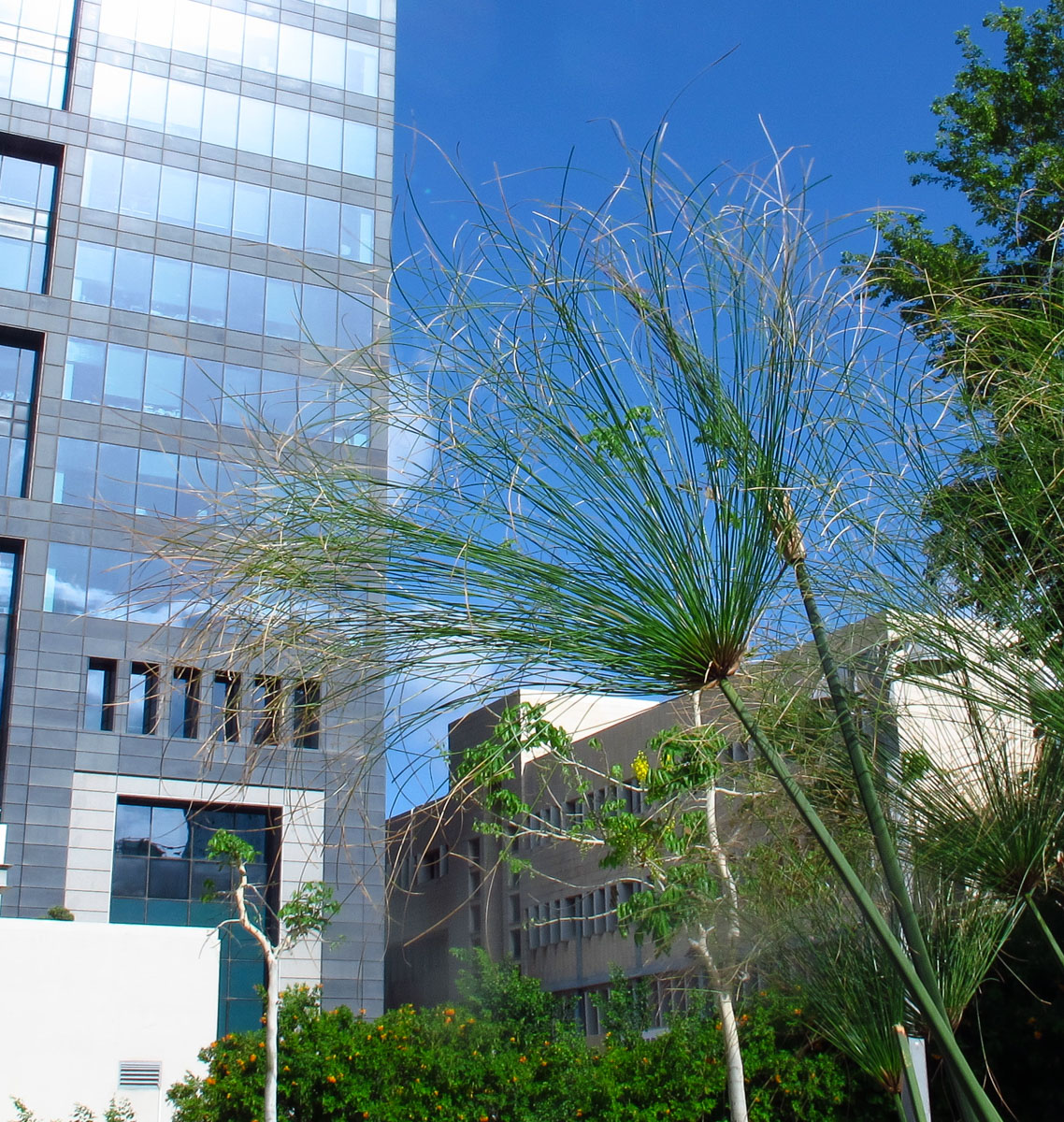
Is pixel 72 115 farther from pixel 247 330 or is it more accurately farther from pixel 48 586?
pixel 48 586

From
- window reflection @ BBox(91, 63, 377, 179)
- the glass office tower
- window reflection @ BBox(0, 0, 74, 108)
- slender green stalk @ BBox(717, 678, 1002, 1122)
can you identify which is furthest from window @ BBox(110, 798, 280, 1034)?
slender green stalk @ BBox(717, 678, 1002, 1122)

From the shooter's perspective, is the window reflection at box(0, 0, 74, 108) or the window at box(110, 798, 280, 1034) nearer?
the window at box(110, 798, 280, 1034)

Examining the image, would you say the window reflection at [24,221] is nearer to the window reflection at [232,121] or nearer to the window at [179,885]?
the window reflection at [232,121]

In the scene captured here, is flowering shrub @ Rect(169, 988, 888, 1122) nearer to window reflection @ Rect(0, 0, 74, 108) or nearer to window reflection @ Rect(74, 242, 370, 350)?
window reflection @ Rect(74, 242, 370, 350)

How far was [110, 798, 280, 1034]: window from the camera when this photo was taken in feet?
96.9

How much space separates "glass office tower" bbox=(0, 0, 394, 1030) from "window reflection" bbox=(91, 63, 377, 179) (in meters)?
0.06

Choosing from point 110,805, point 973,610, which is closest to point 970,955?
point 973,610

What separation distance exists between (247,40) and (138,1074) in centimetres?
2893

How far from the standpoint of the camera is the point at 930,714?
2270 millimetres

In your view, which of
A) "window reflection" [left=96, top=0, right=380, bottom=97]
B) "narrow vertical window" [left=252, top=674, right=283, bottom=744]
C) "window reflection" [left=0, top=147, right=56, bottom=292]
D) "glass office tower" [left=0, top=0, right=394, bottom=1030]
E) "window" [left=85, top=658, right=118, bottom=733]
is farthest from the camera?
"window reflection" [left=96, top=0, right=380, bottom=97]

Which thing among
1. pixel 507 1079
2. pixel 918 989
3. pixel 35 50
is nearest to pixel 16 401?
pixel 35 50

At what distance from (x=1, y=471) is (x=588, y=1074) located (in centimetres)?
2337

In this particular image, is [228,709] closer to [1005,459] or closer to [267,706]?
[267,706]

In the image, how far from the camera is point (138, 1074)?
20.9 m
